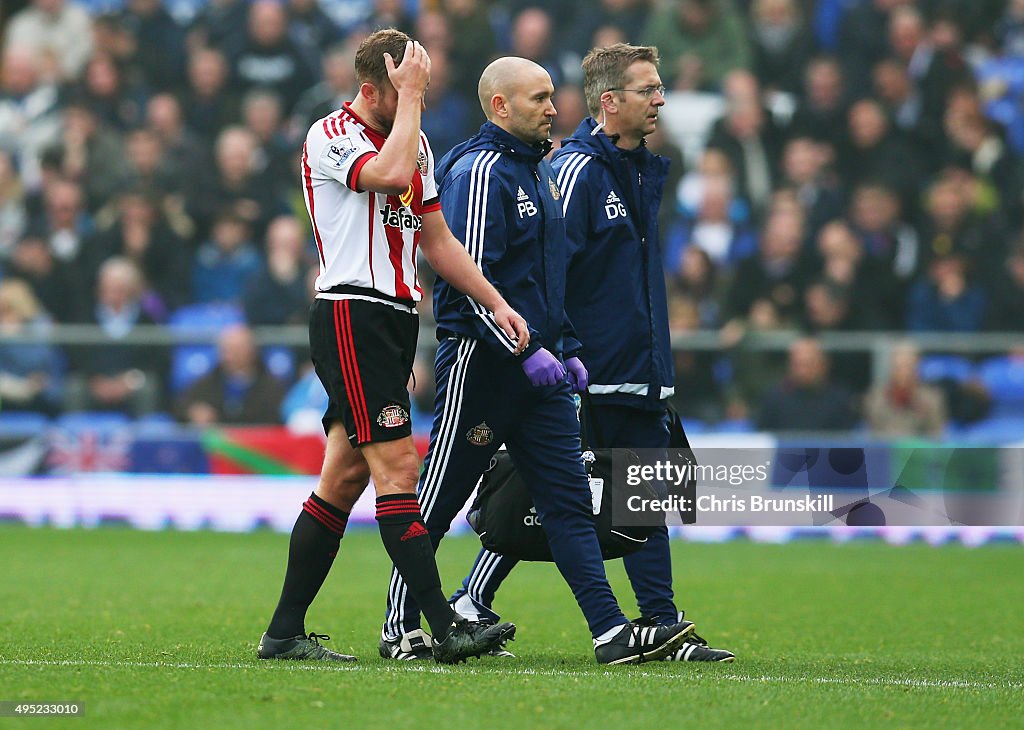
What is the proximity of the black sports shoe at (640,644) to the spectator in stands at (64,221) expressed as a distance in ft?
38.1

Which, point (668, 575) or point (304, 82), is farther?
point (304, 82)

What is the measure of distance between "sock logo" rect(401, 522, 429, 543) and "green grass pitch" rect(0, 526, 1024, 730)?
475mm

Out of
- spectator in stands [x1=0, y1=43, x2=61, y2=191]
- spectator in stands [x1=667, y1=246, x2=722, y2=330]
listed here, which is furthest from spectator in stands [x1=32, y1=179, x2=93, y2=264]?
spectator in stands [x1=667, y1=246, x2=722, y2=330]

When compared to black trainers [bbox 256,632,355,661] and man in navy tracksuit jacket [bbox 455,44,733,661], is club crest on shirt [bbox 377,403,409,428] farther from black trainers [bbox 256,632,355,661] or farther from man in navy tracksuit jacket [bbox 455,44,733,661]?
man in navy tracksuit jacket [bbox 455,44,733,661]

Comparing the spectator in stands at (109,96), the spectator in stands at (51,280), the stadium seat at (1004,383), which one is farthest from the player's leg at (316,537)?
the spectator in stands at (109,96)

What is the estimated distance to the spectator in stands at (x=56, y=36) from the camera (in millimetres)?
18984

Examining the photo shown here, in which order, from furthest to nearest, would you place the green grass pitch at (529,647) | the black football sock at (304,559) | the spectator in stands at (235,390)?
the spectator in stands at (235,390) → the black football sock at (304,559) → the green grass pitch at (529,647)

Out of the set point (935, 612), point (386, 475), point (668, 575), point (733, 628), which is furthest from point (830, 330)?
point (386, 475)

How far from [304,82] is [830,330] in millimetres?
6814

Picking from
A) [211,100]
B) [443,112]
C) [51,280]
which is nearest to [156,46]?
[211,100]

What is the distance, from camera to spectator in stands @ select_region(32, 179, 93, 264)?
16.9m

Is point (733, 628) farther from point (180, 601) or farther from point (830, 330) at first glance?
point (830, 330)

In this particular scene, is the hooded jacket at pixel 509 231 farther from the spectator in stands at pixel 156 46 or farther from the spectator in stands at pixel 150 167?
the spectator in stands at pixel 156 46

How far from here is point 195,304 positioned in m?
16.5
